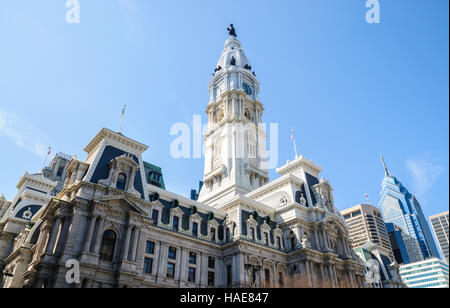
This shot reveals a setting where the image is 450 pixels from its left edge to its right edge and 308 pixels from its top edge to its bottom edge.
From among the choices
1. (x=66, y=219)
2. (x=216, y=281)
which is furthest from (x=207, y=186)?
(x=66, y=219)

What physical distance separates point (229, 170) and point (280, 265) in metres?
29.4

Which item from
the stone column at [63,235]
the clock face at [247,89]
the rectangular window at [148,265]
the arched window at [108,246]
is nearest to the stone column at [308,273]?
the rectangular window at [148,265]

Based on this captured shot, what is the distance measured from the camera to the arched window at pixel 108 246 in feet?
116

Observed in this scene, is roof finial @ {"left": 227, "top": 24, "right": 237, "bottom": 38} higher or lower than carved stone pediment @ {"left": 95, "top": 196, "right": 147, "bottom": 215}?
higher

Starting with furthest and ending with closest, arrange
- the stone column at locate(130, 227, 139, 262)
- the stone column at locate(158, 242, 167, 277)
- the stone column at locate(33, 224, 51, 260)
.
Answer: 1. the stone column at locate(158, 242, 167, 277)
2. the stone column at locate(33, 224, 51, 260)
3. the stone column at locate(130, 227, 139, 262)

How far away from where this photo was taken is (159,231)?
42.7 metres

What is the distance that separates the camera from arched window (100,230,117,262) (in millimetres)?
35406

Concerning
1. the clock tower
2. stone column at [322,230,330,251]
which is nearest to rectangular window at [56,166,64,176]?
the clock tower

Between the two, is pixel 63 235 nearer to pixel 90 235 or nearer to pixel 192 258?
pixel 90 235

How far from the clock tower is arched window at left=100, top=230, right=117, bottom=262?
31.8 meters

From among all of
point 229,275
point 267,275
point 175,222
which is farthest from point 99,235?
point 267,275

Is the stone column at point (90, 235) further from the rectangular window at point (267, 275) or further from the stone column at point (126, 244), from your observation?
the rectangular window at point (267, 275)

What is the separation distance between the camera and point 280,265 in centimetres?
5109

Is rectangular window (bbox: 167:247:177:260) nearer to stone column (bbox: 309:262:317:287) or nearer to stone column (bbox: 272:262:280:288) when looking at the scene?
stone column (bbox: 272:262:280:288)
